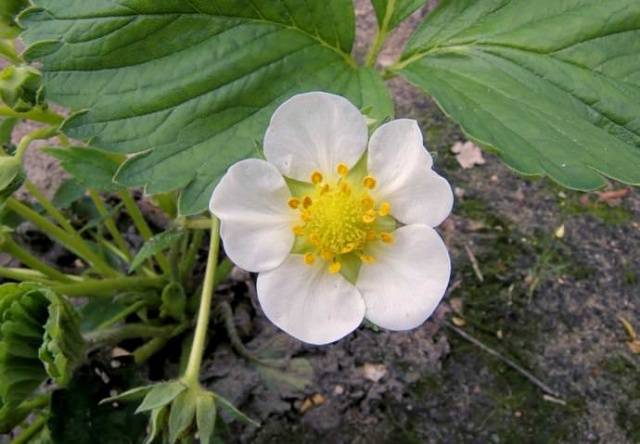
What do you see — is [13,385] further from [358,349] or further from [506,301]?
[506,301]

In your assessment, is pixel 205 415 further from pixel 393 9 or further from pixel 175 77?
pixel 393 9

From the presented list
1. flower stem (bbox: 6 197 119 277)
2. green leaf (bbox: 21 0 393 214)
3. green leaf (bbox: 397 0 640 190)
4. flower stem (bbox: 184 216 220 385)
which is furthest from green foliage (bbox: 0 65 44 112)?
green leaf (bbox: 397 0 640 190)

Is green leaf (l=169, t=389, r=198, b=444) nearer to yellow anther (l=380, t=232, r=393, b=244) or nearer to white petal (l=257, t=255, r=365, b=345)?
white petal (l=257, t=255, r=365, b=345)

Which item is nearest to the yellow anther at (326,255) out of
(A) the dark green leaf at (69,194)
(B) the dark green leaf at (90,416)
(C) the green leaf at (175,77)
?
(C) the green leaf at (175,77)

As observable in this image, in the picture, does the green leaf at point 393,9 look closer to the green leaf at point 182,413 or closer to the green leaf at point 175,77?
the green leaf at point 175,77

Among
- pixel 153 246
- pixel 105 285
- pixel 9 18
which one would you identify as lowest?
pixel 105 285

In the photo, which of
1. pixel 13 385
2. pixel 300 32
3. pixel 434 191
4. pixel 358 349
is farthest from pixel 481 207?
pixel 13 385

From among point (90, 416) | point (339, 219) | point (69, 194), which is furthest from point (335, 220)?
point (69, 194)
